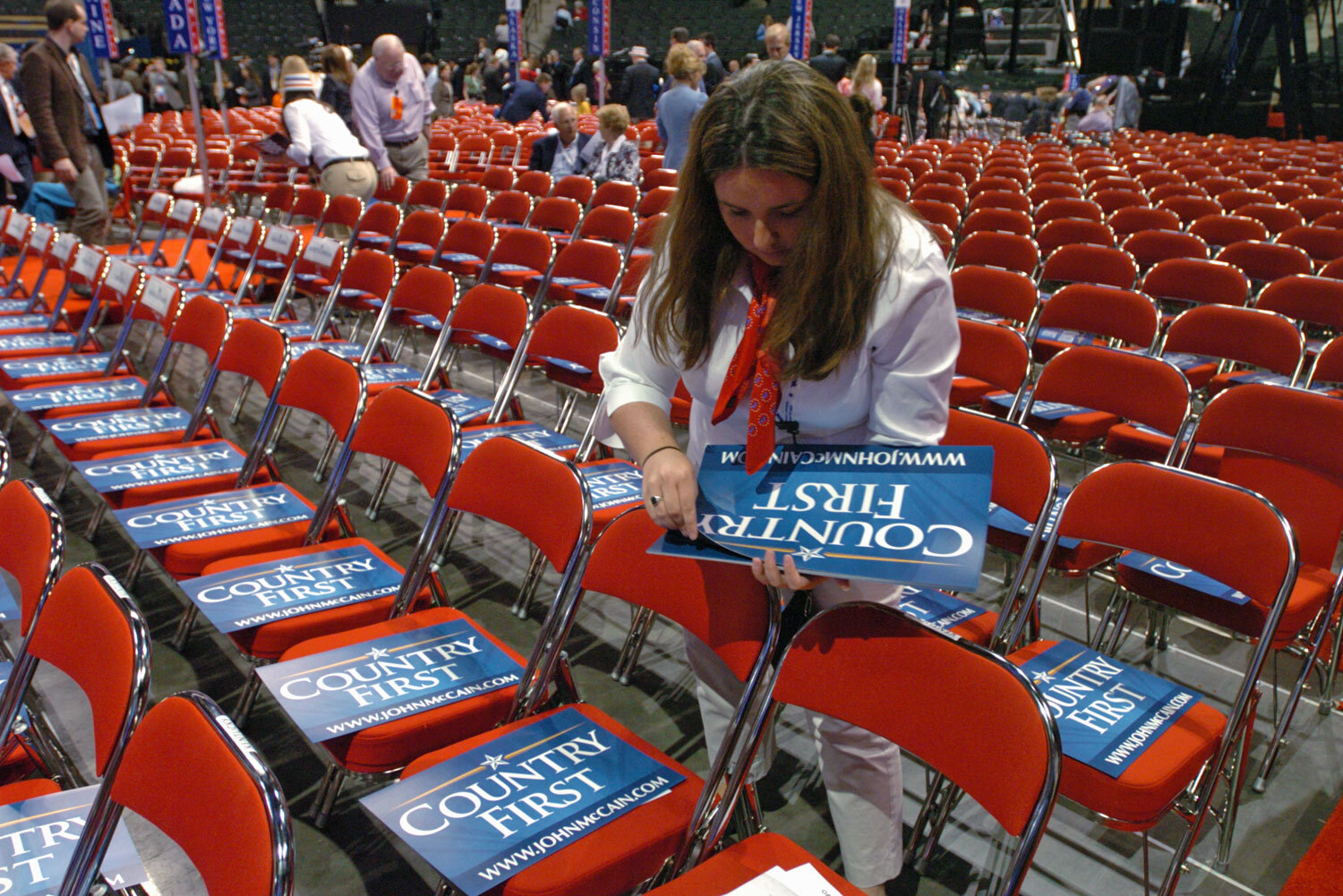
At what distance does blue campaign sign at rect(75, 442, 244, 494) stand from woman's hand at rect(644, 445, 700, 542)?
83.3 inches

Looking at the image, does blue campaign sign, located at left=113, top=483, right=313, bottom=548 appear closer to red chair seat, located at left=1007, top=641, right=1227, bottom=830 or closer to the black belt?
red chair seat, located at left=1007, top=641, right=1227, bottom=830

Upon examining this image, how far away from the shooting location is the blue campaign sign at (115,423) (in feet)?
10.4

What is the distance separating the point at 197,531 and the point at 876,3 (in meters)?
27.5

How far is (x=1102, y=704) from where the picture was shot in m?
1.88

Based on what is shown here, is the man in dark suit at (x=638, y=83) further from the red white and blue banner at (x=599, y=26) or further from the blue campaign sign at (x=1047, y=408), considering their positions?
the blue campaign sign at (x=1047, y=408)

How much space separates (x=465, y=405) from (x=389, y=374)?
18.5 inches

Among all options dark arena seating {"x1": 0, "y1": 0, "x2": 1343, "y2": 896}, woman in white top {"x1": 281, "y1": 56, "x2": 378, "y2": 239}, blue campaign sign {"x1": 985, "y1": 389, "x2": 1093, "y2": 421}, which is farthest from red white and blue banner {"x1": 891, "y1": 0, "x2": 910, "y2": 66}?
blue campaign sign {"x1": 985, "y1": 389, "x2": 1093, "y2": 421}

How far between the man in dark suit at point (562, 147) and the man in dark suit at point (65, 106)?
335cm

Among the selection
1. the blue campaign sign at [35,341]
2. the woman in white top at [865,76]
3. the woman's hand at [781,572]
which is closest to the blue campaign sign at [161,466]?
the blue campaign sign at [35,341]

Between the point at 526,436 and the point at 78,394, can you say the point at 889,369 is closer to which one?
the point at 526,436

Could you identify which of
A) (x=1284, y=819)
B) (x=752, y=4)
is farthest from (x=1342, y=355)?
(x=752, y=4)

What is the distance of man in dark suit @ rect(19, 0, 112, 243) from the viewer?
5.95 m

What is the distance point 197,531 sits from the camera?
2498 mm

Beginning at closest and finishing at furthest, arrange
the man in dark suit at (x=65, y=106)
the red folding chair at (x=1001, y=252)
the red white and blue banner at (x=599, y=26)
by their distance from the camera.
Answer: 1. the red folding chair at (x=1001, y=252)
2. the man in dark suit at (x=65, y=106)
3. the red white and blue banner at (x=599, y=26)
